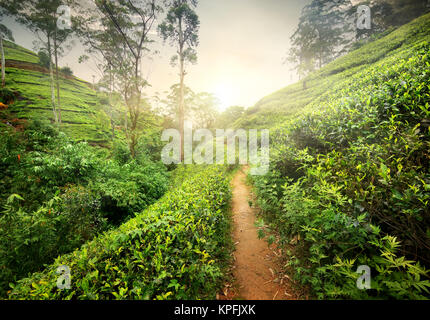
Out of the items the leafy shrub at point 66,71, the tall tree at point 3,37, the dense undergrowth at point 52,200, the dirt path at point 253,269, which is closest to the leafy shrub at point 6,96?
the tall tree at point 3,37

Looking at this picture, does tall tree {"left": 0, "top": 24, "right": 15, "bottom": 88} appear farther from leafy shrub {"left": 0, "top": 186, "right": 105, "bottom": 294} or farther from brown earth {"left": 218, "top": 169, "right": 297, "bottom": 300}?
brown earth {"left": 218, "top": 169, "right": 297, "bottom": 300}

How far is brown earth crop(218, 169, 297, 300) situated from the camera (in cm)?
307

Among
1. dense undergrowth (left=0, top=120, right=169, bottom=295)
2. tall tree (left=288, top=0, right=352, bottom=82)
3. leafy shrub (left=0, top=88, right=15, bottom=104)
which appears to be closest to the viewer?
dense undergrowth (left=0, top=120, right=169, bottom=295)

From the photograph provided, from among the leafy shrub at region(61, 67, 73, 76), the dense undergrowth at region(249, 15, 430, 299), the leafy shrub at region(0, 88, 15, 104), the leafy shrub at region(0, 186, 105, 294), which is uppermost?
the leafy shrub at region(61, 67, 73, 76)

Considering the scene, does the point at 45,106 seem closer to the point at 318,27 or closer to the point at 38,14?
the point at 38,14

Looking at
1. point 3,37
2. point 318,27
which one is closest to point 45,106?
point 3,37

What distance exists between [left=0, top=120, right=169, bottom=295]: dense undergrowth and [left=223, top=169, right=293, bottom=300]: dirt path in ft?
13.5

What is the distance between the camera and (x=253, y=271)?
→ 360 centimetres

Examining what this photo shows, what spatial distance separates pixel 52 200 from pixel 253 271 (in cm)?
561

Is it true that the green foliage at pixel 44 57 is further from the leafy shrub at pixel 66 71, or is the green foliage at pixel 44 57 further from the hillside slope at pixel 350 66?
the hillside slope at pixel 350 66

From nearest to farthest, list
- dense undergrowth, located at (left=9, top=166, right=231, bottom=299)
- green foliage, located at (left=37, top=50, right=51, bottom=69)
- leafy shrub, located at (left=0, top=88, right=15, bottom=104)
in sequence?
dense undergrowth, located at (left=9, top=166, right=231, bottom=299) → leafy shrub, located at (left=0, top=88, right=15, bottom=104) → green foliage, located at (left=37, top=50, right=51, bottom=69)

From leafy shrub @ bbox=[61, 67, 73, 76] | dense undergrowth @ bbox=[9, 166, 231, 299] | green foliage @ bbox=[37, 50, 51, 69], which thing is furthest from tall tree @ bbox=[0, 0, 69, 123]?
leafy shrub @ bbox=[61, 67, 73, 76]
